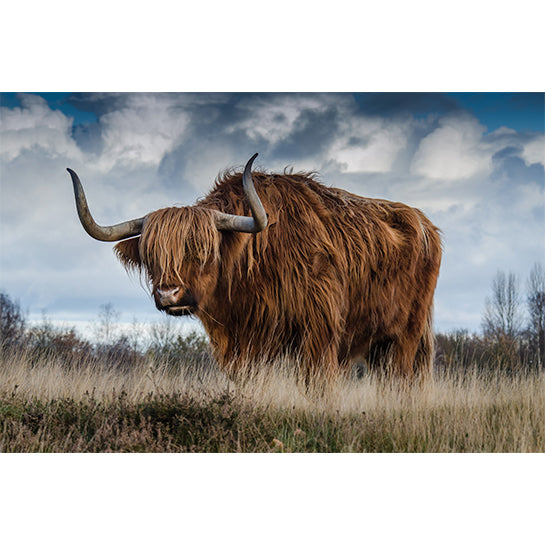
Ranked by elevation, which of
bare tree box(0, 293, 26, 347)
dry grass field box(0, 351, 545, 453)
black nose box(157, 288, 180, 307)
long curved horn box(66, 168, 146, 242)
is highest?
long curved horn box(66, 168, 146, 242)

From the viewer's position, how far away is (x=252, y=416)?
4031 millimetres

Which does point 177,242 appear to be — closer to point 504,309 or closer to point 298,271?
point 298,271

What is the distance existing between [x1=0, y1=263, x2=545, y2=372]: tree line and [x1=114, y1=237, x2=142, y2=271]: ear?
574 mm

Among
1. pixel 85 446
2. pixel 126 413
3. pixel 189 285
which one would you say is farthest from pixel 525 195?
pixel 85 446

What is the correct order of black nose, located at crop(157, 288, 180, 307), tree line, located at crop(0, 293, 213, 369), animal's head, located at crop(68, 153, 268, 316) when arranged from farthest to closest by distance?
tree line, located at crop(0, 293, 213, 369) → animal's head, located at crop(68, 153, 268, 316) → black nose, located at crop(157, 288, 180, 307)

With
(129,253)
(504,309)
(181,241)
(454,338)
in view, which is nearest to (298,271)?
(181,241)

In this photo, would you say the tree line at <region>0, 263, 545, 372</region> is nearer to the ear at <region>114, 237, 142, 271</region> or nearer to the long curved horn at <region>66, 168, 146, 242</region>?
the ear at <region>114, 237, 142, 271</region>

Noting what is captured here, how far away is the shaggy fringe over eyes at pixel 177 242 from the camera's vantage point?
14.6ft

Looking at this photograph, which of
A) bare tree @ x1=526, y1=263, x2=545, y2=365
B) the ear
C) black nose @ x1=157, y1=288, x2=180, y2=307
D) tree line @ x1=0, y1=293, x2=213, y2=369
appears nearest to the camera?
black nose @ x1=157, y1=288, x2=180, y2=307

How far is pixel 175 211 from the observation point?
4727 millimetres

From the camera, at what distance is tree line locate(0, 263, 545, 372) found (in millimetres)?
5324

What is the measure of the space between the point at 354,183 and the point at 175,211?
75.5 inches

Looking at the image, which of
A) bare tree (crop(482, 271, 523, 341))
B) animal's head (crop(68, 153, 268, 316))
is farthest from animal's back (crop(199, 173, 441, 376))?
bare tree (crop(482, 271, 523, 341))

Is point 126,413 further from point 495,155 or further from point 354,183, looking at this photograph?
point 495,155
